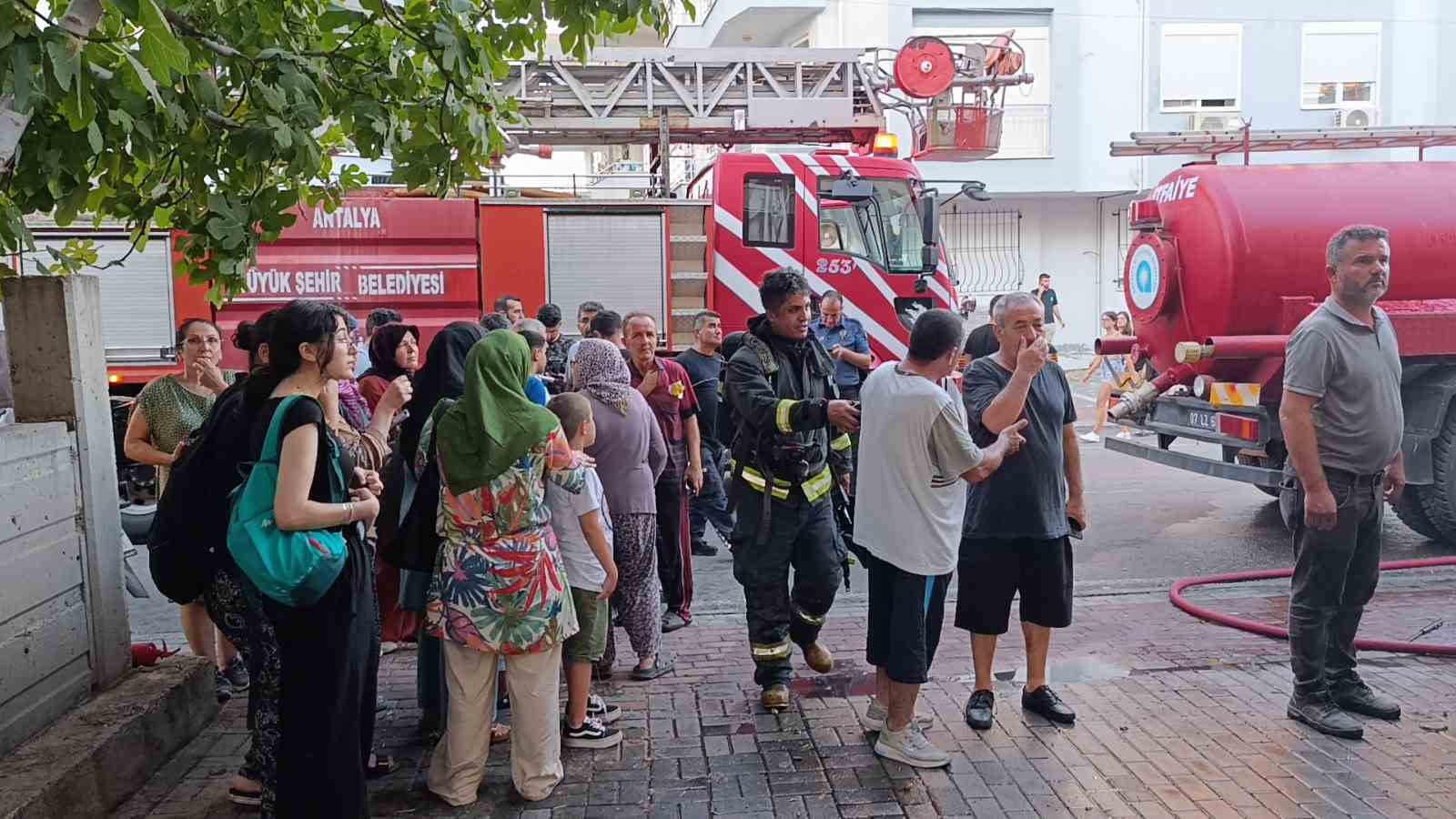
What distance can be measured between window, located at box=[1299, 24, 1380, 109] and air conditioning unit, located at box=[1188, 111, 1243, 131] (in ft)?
4.45

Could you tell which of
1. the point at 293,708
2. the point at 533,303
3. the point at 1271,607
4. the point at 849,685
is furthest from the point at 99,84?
the point at 533,303

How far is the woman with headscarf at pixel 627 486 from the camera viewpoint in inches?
208

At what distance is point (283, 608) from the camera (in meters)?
3.60

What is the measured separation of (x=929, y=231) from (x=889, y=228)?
1.22 feet

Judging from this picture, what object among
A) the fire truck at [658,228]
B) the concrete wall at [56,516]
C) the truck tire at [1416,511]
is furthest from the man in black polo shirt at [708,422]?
the truck tire at [1416,511]

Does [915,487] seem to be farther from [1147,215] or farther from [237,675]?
[1147,215]

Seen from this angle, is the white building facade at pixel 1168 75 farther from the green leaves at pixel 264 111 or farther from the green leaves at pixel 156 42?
the green leaves at pixel 156 42

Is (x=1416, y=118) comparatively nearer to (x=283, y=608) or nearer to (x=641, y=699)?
(x=641, y=699)

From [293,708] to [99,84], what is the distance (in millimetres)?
1913

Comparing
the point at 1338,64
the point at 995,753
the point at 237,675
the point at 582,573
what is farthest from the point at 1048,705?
the point at 1338,64

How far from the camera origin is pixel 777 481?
16.1ft

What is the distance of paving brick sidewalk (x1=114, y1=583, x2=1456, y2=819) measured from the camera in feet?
13.3

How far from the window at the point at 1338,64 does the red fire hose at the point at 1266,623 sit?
58.3ft

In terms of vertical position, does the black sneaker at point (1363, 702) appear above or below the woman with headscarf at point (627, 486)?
below
